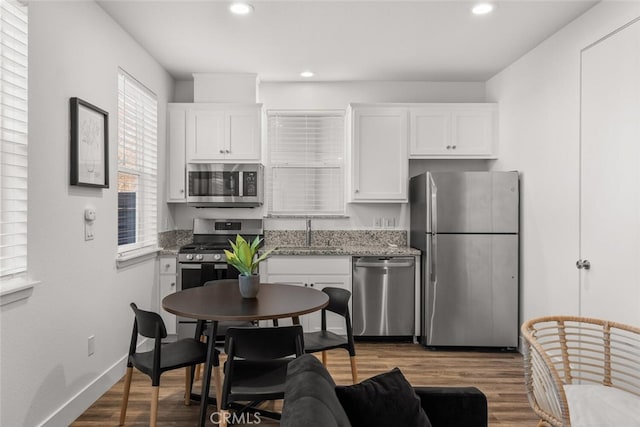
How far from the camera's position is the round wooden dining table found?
2.23 meters

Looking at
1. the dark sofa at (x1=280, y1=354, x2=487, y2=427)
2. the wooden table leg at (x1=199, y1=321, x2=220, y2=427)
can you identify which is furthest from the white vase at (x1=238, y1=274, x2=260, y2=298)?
the dark sofa at (x1=280, y1=354, x2=487, y2=427)

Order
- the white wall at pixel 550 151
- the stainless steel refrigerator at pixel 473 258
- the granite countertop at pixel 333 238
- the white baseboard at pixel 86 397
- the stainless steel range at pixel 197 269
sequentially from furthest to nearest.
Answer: the granite countertop at pixel 333 238 → the stainless steel range at pixel 197 269 → the stainless steel refrigerator at pixel 473 258 → the white wall at pixel 550 151 → the white baseboard at pixel 86 397

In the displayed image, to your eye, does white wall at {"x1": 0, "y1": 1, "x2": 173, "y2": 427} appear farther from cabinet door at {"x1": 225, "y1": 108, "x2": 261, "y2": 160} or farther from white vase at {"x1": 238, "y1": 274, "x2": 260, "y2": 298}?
cabinet door at {"x1": 225, "y1": 108, "x2": 261, "y2": 160}

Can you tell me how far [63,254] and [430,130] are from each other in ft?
11.3

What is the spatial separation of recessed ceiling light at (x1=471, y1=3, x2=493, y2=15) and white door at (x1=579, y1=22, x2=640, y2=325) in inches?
30.0

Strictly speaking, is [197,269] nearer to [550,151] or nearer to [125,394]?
[125,394]

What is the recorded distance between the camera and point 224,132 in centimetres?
436

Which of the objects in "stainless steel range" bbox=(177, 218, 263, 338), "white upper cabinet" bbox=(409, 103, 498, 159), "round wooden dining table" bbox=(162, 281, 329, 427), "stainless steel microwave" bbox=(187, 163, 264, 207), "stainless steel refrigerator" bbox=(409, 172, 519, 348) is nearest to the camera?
"round wooden dining table" bbox=(162, 281, 329, 427)

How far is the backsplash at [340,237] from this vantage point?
15.7 feet

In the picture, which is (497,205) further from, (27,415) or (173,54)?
(27,415)

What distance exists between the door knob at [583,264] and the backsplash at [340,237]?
6.41ft

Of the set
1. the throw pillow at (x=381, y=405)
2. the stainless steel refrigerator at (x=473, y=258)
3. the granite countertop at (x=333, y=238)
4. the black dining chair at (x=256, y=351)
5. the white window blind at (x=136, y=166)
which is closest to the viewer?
the throw pillow at (x=381, y=405)

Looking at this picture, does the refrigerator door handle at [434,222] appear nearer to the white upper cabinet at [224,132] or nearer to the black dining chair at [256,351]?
the white upper cabinet at [224,132]

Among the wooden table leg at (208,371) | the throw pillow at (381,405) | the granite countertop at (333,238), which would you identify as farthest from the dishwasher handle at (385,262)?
the throw pillow at (381,405)
